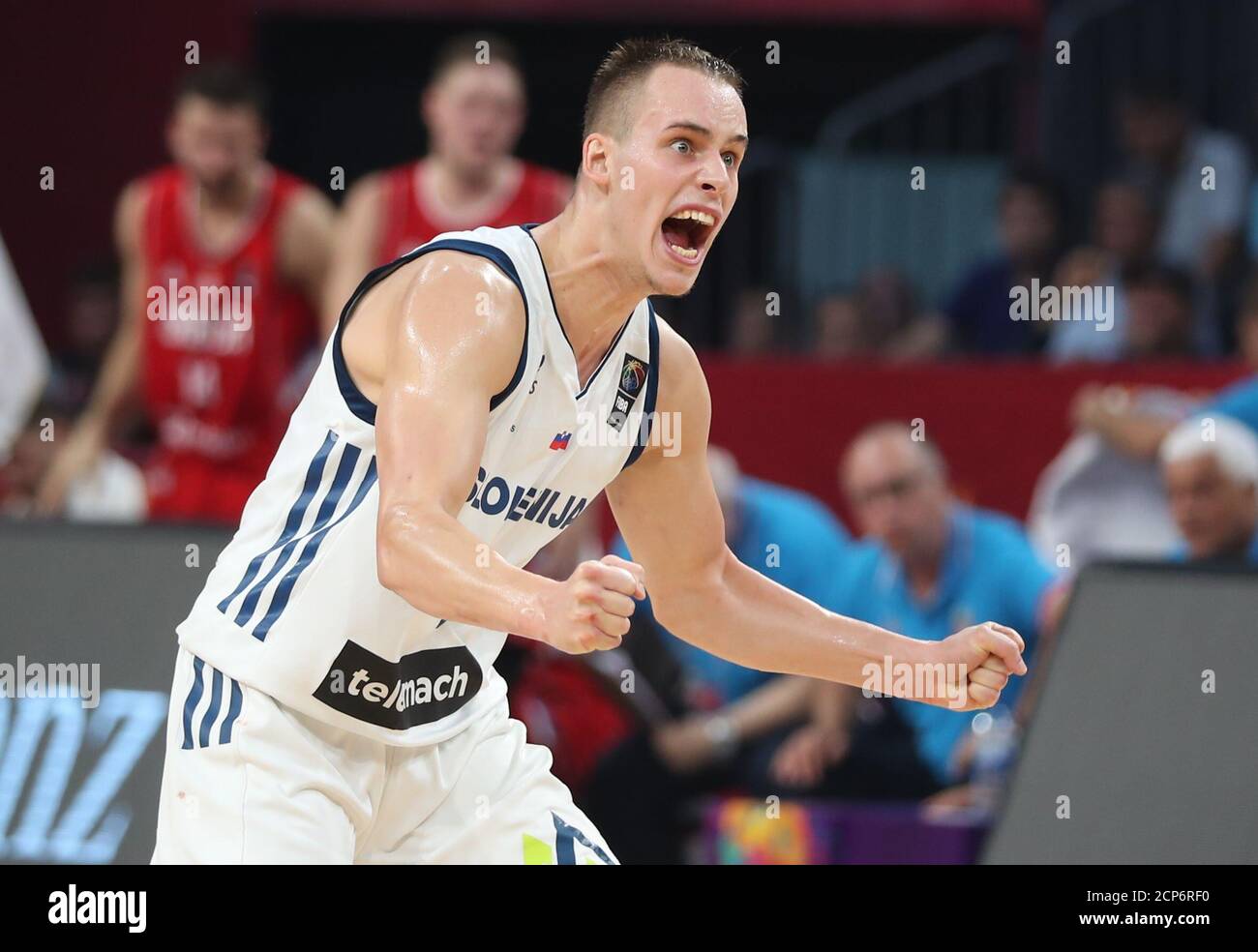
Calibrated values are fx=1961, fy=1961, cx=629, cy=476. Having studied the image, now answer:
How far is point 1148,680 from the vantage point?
5406 millimetres

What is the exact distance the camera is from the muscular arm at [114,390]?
790cm

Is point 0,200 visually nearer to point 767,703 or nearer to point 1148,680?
point 767,703

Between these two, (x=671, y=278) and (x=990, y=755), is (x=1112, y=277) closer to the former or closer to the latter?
(x=990, y=755)

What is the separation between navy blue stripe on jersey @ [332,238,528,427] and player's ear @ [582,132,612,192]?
0.93ft

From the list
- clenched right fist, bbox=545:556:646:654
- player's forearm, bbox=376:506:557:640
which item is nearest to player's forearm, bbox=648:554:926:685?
player's forearm, bbox=376:506:557:640

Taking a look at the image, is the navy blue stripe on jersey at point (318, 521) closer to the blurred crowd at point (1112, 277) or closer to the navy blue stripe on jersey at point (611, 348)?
the navy blue stripe on jersey at point (611, 348)

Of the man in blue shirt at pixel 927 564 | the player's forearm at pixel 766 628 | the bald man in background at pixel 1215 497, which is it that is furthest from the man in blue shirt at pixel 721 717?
the player's forearm at pixel 766 628

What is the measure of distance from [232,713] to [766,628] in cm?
114

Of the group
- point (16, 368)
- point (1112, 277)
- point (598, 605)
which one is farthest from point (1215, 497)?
point (16, 368)

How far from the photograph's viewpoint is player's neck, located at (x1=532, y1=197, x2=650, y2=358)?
12.7 ft

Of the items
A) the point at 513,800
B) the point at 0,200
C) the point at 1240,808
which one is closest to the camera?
the point at 513,800
